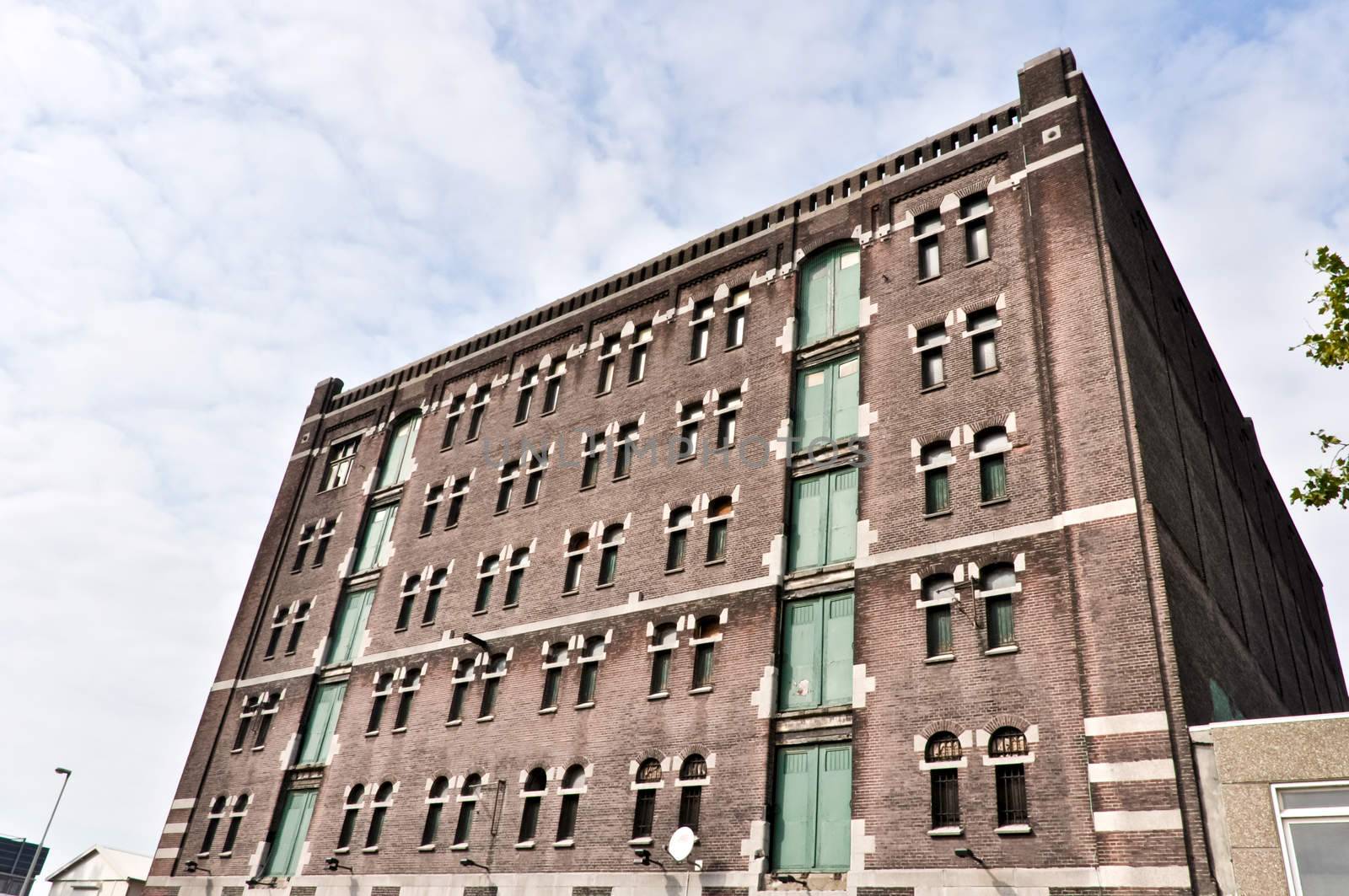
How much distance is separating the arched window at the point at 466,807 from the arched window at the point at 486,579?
564cm

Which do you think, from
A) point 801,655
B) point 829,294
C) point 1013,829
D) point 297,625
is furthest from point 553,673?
point 297,625

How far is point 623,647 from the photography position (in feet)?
92.5

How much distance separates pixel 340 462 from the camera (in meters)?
43.6

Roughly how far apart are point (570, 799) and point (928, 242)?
59.6ft

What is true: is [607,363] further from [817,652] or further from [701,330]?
[817,652]

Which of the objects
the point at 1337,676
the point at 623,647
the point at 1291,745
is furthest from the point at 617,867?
the point at 1337,676

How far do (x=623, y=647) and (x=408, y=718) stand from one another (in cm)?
859

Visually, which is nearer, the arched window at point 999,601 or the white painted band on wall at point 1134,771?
the white painted band on wall at point 1134,771

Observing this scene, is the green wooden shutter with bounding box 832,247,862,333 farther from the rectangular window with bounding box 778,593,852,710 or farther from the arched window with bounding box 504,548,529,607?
the arched window with bounding box 504,548,529,607

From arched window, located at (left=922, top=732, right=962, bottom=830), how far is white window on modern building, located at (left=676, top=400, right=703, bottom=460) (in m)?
11.7

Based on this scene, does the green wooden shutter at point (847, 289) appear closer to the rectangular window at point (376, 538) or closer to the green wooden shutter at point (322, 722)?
the rectangular window at point (376, 538)

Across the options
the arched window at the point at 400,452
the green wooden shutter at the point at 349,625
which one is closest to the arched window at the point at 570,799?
the green wooden shutter at the point at 349,625

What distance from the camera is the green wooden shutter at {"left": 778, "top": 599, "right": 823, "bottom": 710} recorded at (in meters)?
24.5

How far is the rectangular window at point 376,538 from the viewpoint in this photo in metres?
38.1
